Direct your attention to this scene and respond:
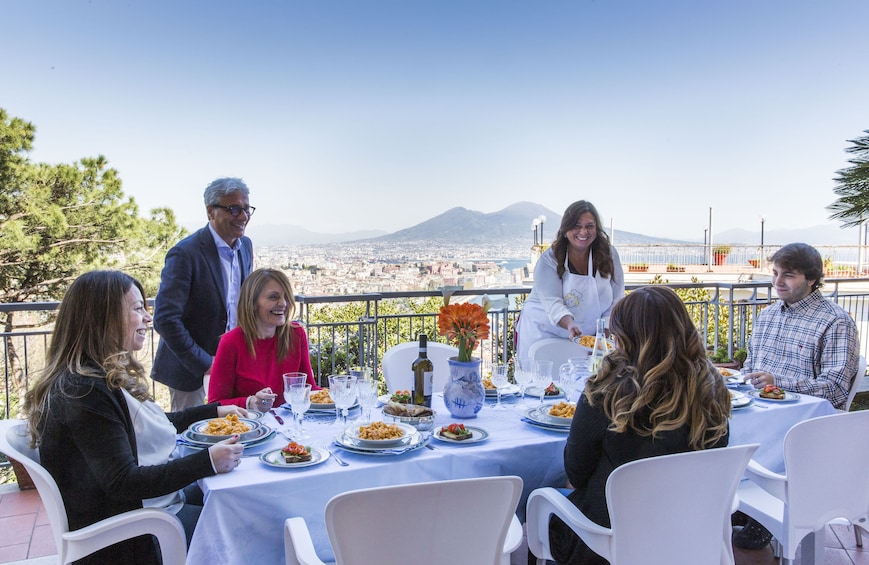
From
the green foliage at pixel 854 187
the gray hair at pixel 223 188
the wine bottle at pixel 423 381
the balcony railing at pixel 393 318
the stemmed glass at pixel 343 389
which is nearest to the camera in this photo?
the stemmed glass at pixel 343 389

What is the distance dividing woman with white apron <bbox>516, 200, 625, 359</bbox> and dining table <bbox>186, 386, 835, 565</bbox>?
129cm

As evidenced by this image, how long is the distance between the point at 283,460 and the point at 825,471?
1.67 m

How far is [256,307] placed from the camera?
2.44m

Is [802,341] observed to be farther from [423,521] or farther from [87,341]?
[87,341]

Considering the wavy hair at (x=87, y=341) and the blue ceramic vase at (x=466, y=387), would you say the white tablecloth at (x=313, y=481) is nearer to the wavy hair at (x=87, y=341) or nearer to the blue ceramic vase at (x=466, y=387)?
the blue ceramic vase at (x=466, y=387)

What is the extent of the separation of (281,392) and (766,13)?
15145 mm

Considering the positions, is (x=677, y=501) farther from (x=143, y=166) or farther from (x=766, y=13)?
(x=143, y=166)

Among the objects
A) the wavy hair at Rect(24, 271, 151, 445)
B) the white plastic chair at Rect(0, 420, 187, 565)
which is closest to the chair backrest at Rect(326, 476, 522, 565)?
the white plastic chair at Rect(0, 420, 187, 565)

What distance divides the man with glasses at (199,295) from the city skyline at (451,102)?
8.11m

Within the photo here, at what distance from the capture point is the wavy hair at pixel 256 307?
7.99 ft

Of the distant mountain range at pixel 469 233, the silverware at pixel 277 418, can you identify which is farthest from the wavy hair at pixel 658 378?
the distant mountain range at pixel 469 233

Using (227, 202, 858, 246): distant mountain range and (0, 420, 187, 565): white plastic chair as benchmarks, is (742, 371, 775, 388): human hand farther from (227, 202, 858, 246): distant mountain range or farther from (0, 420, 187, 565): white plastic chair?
(227, 202, 858, 246): distant mountain range

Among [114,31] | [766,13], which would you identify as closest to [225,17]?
[114,31]

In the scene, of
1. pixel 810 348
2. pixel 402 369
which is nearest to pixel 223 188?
pixel 402 369
